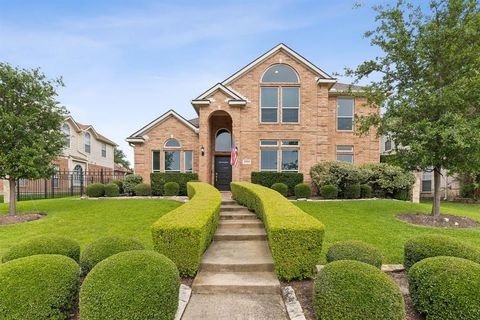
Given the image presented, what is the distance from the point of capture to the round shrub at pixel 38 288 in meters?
2.90

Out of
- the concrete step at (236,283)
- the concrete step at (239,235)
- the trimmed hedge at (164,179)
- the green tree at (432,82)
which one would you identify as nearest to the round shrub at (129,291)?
the concrete step at (236,283)

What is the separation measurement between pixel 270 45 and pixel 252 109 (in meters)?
3.93

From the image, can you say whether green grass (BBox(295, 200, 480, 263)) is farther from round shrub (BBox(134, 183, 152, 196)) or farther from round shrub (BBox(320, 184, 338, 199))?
round shrub (BBox(134, 183, 152, 196))

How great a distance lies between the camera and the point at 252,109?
15531 millimetres

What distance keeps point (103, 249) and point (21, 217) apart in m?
8.39

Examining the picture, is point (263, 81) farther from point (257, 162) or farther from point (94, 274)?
point (94, 274)

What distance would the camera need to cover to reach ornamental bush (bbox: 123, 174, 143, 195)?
15.8m

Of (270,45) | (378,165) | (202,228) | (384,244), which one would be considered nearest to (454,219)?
(384,244)

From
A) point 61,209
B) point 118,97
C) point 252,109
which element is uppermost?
point 118,97

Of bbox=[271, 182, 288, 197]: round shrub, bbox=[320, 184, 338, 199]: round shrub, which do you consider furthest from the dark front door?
bbox=[320, 184, 338, 199]: round shrub

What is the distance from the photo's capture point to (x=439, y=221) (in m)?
8.73

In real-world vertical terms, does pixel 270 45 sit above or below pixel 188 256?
above

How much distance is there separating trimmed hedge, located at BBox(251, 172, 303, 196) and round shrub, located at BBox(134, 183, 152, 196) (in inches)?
238

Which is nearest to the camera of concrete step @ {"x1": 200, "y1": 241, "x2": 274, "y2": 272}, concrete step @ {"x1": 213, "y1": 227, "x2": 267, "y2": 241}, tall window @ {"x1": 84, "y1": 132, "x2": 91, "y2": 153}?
concrete step @ {"x1": 200, "y1": 241, "x2": 274, "y2": 272}
